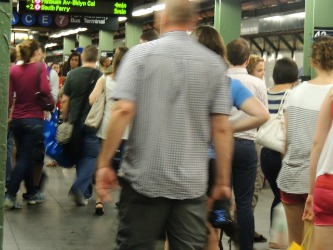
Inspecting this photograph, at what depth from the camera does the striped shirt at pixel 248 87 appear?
18.4 ft

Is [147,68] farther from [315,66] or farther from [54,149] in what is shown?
[54,149]

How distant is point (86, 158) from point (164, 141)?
A: 519 centimetres

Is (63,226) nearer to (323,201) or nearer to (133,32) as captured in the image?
(323,201)

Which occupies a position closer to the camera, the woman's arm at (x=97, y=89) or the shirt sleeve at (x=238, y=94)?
the shirt sleeve at (x=238, y=94)

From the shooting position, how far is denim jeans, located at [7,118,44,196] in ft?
27.7

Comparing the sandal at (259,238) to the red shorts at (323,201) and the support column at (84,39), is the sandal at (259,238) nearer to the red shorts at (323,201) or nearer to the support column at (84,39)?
the red shorts at (323,201)

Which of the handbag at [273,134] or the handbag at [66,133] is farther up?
the handbag at [273,134]

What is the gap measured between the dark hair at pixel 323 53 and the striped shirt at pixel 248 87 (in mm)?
842

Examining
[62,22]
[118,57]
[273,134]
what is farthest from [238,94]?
[62,22]

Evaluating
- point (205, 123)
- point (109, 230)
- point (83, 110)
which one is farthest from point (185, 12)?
point (83, 110)

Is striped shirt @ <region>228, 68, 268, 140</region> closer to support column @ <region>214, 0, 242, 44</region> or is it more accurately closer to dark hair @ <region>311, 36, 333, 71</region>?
dark hair @ <region>311, 36, 333, 71</region>

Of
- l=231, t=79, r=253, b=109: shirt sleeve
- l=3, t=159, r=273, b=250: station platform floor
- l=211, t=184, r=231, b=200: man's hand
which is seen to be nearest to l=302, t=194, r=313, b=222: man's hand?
l=211, t=184, r=231, b=200: man's hand

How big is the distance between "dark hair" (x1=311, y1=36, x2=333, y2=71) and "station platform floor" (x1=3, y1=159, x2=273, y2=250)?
259 centimetres

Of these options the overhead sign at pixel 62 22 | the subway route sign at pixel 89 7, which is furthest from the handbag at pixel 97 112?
the overhead sign at pixel 62 22
